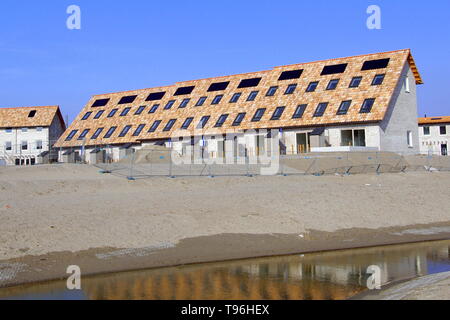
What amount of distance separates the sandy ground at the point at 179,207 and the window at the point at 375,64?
16.6m

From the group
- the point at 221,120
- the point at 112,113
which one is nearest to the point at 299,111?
the point at 221,120

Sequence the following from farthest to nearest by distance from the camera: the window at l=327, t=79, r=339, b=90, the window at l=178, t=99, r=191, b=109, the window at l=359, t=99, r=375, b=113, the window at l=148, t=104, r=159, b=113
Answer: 1. the window at l=148, t=104, r=159, b=113
2. the window at l=178, t=99, r=191, b=109
3. the window at l=327, t=79, r=339, b=90
4. the window at l=359, t=99, r=375, b=113

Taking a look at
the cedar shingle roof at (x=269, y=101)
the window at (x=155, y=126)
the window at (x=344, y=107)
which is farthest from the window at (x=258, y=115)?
the window at (x=155, y=126)

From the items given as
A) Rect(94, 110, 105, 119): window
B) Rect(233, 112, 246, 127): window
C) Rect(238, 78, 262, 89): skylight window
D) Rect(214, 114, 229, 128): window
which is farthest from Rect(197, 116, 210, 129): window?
Rect(94, 110, 105, 119): window

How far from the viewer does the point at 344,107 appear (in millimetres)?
43844

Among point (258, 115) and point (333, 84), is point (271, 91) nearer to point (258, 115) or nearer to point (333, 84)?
point (258, 115)

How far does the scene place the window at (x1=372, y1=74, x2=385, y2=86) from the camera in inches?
1742

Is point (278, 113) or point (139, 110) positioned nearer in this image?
point (278, 113)

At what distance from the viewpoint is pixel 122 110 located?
59406mm

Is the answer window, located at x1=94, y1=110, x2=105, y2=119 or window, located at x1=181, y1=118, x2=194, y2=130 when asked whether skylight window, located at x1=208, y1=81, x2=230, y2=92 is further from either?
window, located at x1=94, y1=110, x2=105, y2=119

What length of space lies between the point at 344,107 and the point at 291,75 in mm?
9070

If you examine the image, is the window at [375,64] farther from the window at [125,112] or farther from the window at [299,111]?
the window at [125,112]

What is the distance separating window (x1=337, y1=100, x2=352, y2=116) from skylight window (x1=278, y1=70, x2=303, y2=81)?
742 cm
